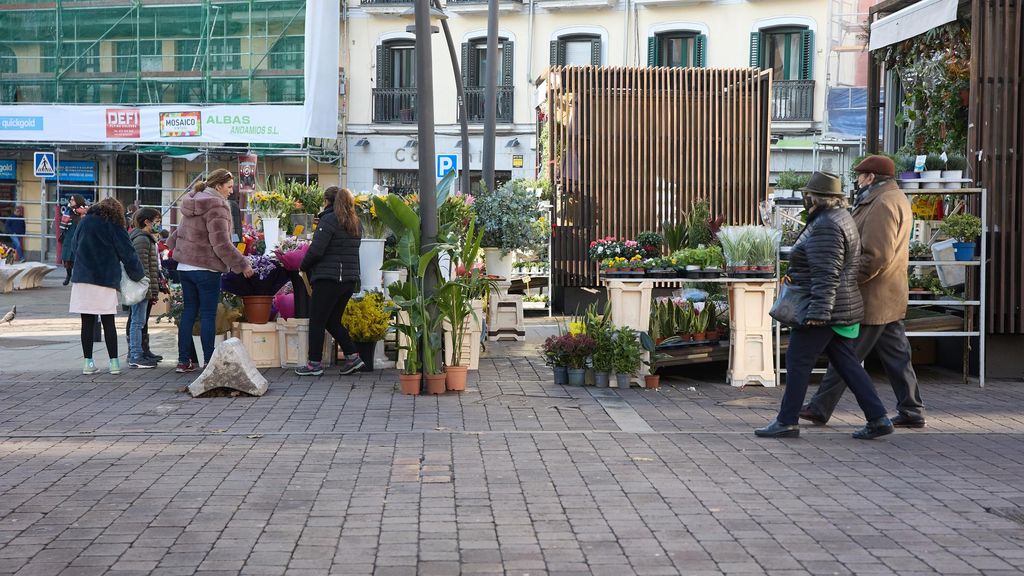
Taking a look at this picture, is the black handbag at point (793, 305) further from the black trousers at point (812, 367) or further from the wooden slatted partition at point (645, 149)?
the wooden slatted partition at point (645, 149)

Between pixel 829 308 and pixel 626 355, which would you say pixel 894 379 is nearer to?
pixel 829 308

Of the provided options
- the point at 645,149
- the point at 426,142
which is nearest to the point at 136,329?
the point at 426,142

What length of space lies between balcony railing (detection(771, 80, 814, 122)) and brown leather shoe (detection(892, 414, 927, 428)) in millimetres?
22248

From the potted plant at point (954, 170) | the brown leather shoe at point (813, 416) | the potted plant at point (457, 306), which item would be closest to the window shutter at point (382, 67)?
the potted plant at point (457, 306)

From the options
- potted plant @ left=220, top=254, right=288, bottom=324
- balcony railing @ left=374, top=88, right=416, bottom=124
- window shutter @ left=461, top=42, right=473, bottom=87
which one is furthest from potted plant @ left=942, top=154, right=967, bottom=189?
balcony railing @ left=374, top=88, right=416, bottom=124

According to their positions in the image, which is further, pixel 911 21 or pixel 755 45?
pixel 755 45

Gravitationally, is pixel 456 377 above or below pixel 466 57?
below

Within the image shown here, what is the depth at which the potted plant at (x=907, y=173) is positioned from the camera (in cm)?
1114

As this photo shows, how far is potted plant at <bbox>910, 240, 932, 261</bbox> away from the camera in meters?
11.5

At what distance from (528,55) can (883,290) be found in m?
24.4

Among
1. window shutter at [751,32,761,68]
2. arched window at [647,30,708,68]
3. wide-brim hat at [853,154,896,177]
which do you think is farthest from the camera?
arched window at [647,30,708,68]

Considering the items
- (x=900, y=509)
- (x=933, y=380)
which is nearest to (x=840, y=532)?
(x=900, y=509)

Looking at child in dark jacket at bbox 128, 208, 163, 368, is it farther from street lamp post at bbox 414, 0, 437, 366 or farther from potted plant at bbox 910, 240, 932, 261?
potted plant at bbox 910, 240, 932, 261

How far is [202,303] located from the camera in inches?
453
